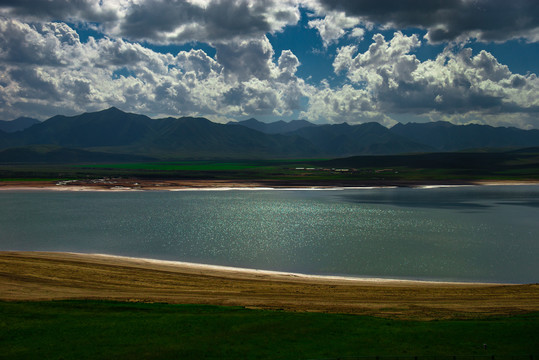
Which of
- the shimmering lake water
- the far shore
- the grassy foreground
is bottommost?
the shimmering lake water

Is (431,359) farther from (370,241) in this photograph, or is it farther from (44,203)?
(44,203)

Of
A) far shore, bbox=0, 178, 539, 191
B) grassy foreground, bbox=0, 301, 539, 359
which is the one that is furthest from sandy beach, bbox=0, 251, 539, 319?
far shore, bbox=0, 178, 539, 191

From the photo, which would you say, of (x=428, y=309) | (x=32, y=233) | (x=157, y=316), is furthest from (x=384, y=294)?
(x=32, y=233)

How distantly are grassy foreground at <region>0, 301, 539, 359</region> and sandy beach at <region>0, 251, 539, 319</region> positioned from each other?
10.9 ft

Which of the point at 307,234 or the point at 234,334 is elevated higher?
the point at 234,334

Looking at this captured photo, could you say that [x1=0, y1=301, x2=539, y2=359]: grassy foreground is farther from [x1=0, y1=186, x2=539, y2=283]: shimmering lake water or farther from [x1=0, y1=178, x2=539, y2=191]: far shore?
[x1=0, y1=178, x2=539, y2=191]: far shore

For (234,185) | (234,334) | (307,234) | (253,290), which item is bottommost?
(307,234)

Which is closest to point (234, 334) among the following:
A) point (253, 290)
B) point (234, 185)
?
point (253, 290)

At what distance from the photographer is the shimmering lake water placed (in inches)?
1938

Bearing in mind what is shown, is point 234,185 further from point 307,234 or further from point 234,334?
point 234,334

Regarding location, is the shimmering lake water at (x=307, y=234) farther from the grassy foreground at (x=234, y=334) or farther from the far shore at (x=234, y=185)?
the far shore at (x=234, y=185)

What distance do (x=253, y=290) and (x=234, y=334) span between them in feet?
40.0

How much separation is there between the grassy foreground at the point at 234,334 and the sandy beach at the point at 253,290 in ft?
10.9

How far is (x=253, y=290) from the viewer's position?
36000mm
